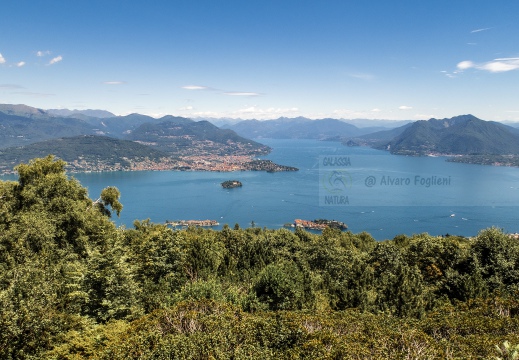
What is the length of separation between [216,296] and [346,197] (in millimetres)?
90072

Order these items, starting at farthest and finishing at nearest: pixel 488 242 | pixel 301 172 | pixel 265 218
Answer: pixel 301 172 < pixel 265 218 < pixel 488 242

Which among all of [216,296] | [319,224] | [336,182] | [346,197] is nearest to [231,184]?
[336,182]

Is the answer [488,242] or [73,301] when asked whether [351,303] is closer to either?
[488,242]

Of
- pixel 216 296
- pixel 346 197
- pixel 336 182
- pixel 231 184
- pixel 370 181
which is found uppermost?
pixel 216 296

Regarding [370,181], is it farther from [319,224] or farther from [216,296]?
[216,296]

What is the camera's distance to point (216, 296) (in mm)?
10656

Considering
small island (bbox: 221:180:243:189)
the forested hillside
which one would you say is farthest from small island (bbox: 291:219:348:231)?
small island (bbox: 221:180:243:189)

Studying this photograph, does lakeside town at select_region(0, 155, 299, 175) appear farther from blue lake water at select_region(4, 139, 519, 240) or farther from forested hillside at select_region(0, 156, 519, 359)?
forested hillside at select_region(0, 156, 519, 359)

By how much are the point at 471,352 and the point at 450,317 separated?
2494 mm

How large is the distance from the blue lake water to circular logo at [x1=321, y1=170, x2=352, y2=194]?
41cm

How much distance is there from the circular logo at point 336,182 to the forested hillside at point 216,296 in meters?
88.4

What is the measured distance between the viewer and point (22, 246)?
544 inches

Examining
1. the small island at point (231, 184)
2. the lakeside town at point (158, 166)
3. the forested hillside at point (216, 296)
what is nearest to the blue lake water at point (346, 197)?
the small island at point (231, 184)

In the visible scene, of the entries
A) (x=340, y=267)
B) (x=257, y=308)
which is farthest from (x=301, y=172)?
(x=257, y=308)
